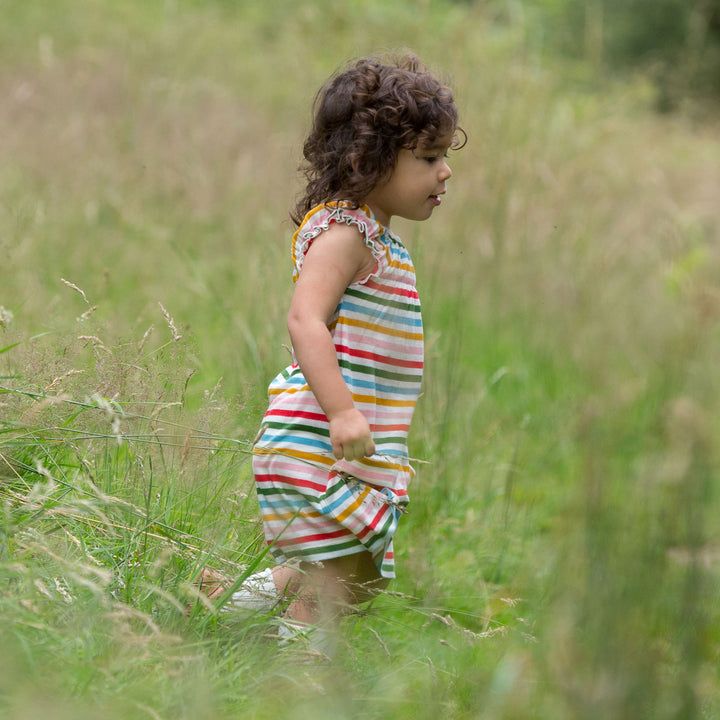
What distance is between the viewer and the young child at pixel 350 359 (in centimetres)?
187

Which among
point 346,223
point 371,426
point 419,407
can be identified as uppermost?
point 346,223

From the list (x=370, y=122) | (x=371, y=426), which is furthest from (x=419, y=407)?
(x=370, y=122)

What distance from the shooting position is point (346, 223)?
1938 millimetres

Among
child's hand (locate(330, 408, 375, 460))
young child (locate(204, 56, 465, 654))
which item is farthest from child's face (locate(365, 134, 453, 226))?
child's hand (locate(330, 408, 375, 460))

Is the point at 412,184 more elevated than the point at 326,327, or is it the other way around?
the point at 412,184

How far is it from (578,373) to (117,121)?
313cm

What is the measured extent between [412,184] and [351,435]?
21.1 inches

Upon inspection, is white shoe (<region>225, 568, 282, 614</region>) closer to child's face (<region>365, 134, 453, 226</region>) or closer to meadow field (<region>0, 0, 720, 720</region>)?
meadow field (<region>0, 0, 720, 720</region>)

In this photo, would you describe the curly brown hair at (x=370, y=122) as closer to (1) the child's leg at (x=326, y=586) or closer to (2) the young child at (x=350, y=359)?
(2) the young child at (x=350, y=359)

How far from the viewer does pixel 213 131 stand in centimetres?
583

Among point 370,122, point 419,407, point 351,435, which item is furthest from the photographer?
point 419,407

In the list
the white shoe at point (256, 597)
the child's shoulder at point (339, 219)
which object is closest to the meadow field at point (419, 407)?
the white shoe at point (256, 597)

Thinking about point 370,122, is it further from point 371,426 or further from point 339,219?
point 371,426

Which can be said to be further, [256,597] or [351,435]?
[256,597]
